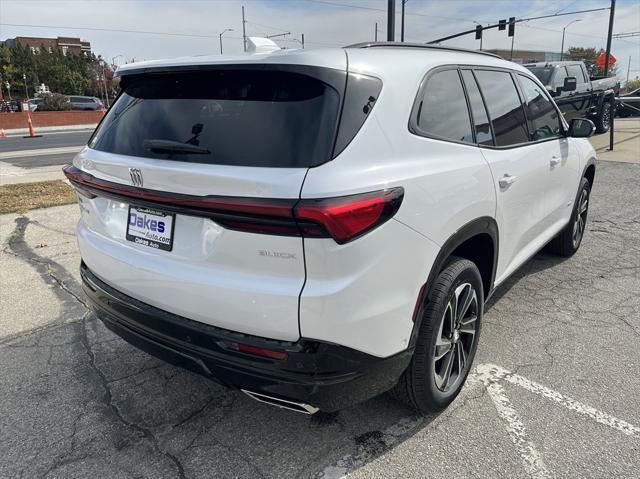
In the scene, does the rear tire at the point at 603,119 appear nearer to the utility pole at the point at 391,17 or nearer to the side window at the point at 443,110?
the utility pole at the point at 391,17

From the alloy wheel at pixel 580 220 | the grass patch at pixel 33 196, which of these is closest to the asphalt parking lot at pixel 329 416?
the alloy wheel at pixel 580 220

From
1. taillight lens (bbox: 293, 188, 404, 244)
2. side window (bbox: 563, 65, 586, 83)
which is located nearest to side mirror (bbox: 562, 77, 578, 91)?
side window (bbox: 563, 65, 586, 83)

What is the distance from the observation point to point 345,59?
210 cm

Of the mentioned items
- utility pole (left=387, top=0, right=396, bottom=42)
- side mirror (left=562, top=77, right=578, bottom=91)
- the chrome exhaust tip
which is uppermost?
utility pole (left=387, top=0, right=396, bottom=42)

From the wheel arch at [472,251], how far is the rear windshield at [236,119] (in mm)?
802

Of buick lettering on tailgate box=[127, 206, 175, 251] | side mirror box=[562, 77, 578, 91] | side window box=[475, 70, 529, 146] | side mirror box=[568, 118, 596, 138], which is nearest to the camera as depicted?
buick lettering on tailgate box=[127, 206, 175, 251]

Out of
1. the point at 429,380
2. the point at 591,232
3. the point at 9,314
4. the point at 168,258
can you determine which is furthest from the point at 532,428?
the point at 591,232

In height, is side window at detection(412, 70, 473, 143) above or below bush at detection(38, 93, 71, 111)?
below

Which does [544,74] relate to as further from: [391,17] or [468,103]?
[468,103]

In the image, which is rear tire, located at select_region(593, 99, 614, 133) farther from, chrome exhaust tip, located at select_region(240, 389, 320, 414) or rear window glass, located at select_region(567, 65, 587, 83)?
chrome exhaust tip, located at select_region(240, 389, 320, 414)

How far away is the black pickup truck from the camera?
13133 mm

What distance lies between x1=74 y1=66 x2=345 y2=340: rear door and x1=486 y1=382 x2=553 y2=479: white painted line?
4.36 feet

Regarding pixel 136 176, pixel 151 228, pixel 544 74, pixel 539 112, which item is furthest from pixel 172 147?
pixel 544 74

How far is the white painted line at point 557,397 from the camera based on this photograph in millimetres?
2604
